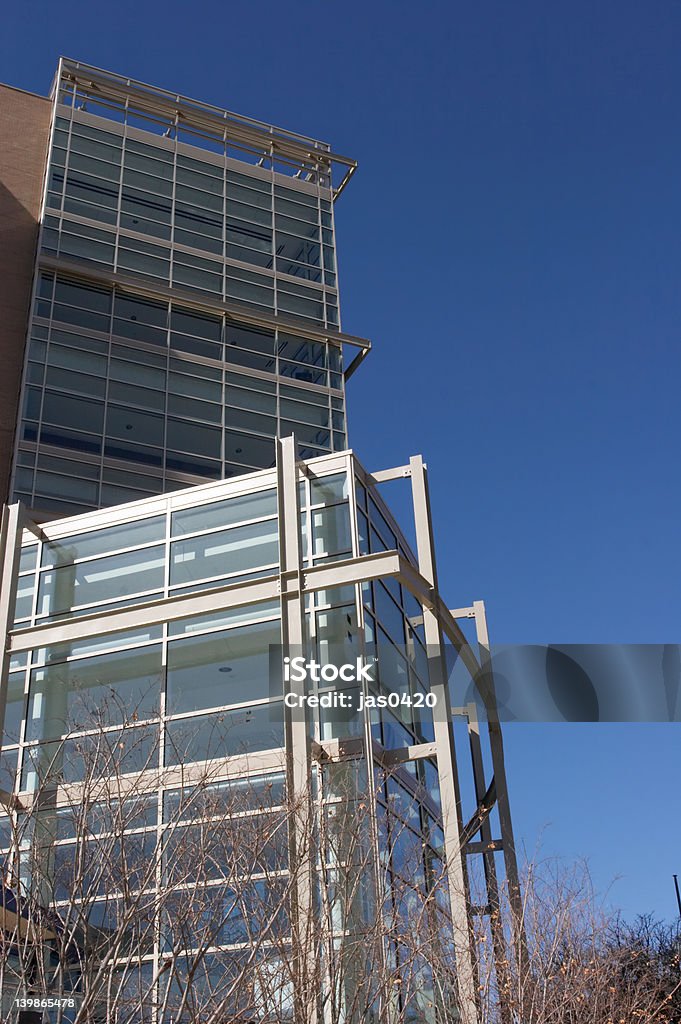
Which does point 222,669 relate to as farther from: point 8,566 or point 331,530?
point 8,566

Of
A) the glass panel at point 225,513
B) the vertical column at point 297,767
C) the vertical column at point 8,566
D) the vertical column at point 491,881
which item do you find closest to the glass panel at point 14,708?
the vertical column at point 8,566

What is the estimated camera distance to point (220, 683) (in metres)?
18.5

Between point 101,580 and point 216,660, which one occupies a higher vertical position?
point 101,580

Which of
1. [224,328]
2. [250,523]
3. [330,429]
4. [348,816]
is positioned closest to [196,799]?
[348,816]

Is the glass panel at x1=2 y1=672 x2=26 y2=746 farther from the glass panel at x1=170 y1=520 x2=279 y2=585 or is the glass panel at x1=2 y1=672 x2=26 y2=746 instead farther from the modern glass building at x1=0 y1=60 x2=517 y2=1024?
the glass panel at x1=170 y1=520 x2=279 y2=585

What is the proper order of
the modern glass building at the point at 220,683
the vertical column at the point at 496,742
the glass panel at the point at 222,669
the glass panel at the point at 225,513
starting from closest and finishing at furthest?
the modern glass building at the point at 220,683
the glass panel at the point at 222,669
the glass panel at the point at 225,513
the vertical column at the point at 496,742

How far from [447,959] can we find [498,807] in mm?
8856

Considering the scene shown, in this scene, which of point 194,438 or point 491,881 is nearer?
point 491,881

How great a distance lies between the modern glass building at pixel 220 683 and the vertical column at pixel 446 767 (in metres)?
0.04

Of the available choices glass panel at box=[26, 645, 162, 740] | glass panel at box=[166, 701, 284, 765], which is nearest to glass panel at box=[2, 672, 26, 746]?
glass panel at box=[26, 645, 162, 740]

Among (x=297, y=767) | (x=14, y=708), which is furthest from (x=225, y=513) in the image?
(x=297, y=767)

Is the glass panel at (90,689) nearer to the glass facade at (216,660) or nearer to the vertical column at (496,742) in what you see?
the glass facade at (216,660)

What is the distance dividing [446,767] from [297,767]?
239cm

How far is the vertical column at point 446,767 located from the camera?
567 inches
